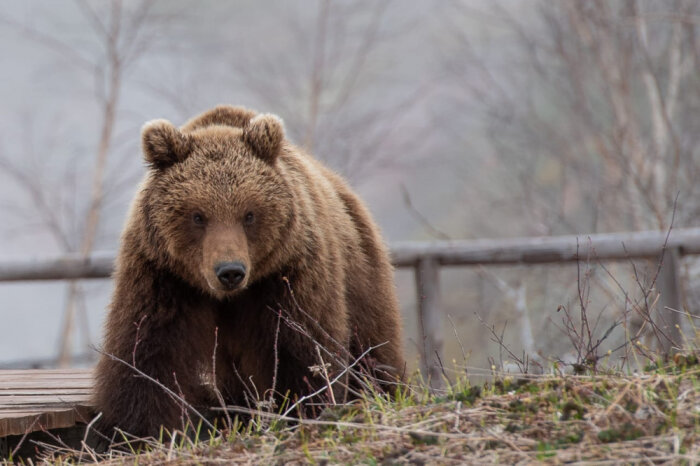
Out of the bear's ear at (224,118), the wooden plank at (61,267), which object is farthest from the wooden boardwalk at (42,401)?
the wooden plank at (61,267)

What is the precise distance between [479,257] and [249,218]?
2901mm

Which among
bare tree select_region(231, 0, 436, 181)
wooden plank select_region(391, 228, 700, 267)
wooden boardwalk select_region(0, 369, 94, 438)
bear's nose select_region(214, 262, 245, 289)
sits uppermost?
bare tree select_region(231, 0, 436, 181)

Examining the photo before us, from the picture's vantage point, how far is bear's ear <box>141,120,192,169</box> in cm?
407

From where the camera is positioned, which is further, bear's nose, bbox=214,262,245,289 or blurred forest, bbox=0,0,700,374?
blurred forest, bbox=0,0,700,374

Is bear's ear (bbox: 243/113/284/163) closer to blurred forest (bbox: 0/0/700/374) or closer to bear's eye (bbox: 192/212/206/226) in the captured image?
bear's eye (bbox: 192/212/206/226)

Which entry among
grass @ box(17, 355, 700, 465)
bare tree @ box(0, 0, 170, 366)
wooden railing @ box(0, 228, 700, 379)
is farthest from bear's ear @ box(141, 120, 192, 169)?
bare tree @ box(0, 0, 170, 366)

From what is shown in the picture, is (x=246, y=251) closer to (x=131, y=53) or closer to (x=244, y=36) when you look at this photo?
(x=131, y=53)

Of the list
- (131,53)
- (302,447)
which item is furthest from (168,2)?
(302,447)

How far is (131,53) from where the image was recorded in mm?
9250

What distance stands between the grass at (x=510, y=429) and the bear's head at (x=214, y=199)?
1.01m

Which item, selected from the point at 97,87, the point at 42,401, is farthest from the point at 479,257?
the point at 97,87

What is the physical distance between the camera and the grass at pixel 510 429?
2488mm

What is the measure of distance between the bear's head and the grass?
3.30 ft

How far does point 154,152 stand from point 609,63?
23.0 ft
